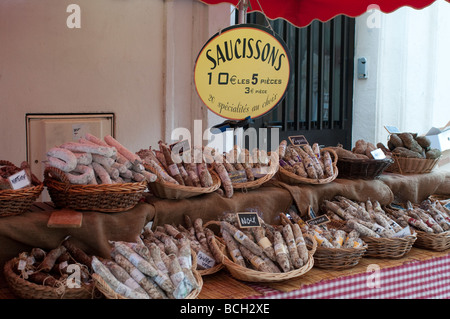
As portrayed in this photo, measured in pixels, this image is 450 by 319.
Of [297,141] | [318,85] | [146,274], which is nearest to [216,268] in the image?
[146,274]

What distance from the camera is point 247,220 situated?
2.90m

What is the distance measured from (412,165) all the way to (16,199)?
3075 millimetres

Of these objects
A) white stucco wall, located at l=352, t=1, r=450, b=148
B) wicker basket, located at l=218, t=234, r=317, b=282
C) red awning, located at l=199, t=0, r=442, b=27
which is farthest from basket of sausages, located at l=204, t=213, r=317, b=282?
white stucco wall, located at l=352, t=1, r=450, b=148

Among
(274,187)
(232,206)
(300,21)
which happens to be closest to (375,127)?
(300,21)

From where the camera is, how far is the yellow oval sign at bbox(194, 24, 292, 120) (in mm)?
3160

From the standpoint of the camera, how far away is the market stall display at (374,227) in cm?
307

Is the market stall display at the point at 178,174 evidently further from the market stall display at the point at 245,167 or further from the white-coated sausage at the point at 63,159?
the white-coated sausage at the point at 63,159

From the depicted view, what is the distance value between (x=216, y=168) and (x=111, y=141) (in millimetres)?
684

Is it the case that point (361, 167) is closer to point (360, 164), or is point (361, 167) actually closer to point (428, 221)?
point (360, 164)

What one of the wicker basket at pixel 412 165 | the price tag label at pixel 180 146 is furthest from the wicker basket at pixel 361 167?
the price tag label at pixel 180 146

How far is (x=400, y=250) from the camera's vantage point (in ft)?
10.1

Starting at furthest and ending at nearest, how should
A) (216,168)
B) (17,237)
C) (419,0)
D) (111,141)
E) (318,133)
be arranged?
(318,133) → (419,0) → (216,168) → (111,141) → (17,237)

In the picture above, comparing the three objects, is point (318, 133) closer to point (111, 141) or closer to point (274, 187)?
point (274, 187)

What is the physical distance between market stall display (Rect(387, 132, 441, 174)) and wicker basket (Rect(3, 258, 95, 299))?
289 cm
